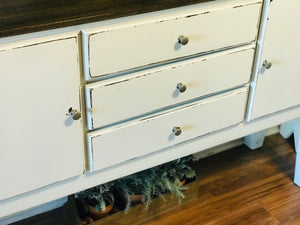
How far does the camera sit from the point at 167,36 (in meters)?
1.12

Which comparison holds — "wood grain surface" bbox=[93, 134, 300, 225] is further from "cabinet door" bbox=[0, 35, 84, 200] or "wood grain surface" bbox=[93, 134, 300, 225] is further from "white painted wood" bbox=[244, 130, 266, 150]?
"cabinet door" bbox=[0, 35, 84, 200]

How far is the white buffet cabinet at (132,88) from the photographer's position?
101 cm

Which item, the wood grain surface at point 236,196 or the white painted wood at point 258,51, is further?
the wood grain surface at point 236,196

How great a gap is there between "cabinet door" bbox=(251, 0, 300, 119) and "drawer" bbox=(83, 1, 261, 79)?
0.07m

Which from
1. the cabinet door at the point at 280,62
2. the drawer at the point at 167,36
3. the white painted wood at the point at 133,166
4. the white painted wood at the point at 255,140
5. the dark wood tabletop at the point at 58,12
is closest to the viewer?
the dark wood tabletop at the point at 58,12

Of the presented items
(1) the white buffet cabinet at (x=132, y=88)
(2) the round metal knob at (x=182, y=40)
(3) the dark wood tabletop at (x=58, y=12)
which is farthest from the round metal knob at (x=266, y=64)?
(3) the dark wood tabletop at (x=58, y=12)

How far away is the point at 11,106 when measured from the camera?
100cm

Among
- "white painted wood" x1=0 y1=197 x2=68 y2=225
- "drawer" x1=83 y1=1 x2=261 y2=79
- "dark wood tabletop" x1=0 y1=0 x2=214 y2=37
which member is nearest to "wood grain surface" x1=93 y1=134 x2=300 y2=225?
"white painted wood" x1=0 y1=197 x2=68 y2=225

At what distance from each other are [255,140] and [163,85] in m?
0.85

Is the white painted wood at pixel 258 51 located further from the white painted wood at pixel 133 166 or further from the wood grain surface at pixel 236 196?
the wood grain surface at pixel 236 196

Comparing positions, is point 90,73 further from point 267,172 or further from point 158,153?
point 267,172

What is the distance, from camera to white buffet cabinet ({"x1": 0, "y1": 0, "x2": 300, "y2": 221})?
3.32 feet

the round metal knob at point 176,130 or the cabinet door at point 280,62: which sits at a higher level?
the cabinet door at point 280,62

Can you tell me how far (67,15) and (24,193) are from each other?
0.46 m
